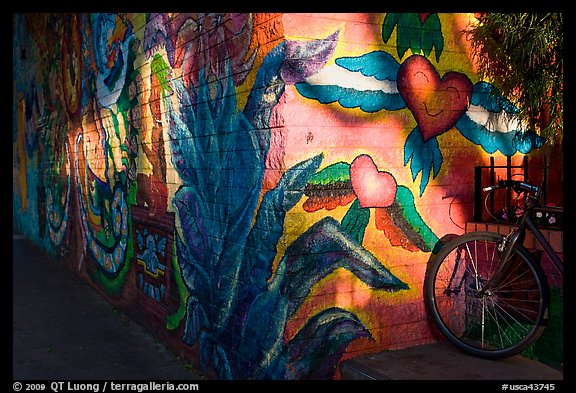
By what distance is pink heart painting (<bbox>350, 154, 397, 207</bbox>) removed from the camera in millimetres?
3799

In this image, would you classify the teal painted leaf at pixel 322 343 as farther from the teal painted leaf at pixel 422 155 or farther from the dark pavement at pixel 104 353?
the teal painted leaf at pixel 422 155

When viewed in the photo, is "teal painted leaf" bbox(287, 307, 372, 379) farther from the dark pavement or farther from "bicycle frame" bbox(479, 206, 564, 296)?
"bicycle frame" bbox(479, 206, 564, 296)

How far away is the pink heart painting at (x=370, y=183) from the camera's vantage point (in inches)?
150

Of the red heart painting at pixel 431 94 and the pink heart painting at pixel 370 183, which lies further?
the red heart painting at pixel 431 94

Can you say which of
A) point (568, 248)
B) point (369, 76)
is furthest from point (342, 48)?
point (568, 248)

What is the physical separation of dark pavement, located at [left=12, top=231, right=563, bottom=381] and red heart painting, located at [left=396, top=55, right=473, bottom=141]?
1.59 meters

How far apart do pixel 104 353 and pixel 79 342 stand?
527 millimetres

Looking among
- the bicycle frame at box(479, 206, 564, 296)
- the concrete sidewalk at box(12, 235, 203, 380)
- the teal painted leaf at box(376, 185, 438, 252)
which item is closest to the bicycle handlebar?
the bicycle frame at box(479, 206, 564, 296)

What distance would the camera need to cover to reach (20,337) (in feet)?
19.9

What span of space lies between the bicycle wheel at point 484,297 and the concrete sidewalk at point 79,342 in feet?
6.92

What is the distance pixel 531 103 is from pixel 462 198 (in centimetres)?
88

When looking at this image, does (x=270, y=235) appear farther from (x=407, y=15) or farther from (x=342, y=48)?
(x=407, y=15)

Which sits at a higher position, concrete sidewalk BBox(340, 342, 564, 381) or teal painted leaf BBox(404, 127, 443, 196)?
teal painted leaf BBox(404, 127, 443, 196)

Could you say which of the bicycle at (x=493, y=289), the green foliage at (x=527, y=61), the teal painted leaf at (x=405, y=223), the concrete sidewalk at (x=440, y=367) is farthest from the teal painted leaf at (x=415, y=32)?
the concrete sidewalk at (x=440, y=367)
